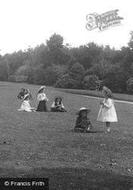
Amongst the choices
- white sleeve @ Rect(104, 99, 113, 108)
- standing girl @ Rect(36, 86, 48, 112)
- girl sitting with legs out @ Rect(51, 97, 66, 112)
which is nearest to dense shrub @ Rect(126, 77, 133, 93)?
girl sitting with legs out @ Rect(51, 97, 66, 112)

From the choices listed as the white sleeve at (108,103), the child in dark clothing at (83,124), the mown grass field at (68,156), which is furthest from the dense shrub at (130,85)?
the child in dark clothing at (83,124)

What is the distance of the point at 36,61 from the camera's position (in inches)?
890

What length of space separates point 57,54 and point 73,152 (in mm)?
11292

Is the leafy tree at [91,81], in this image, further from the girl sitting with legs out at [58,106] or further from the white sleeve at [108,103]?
the white sleeve at [108,103]

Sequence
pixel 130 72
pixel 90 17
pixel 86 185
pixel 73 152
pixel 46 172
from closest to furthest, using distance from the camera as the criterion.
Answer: pixel 86 185, pixel 46 172, pixel 90 17, pixel 73 152, pixel 130 72

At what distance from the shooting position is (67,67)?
24.5 metres

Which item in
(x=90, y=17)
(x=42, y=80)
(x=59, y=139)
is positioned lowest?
(x=59, y=139)

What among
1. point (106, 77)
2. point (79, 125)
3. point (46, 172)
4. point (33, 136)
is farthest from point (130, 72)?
point (46, 172)

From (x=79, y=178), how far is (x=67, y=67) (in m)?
16.7

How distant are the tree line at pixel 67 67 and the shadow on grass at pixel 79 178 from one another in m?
10.9

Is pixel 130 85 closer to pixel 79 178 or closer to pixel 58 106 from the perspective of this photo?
A: pixel 58 106

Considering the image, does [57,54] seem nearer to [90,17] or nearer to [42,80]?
[42,80]

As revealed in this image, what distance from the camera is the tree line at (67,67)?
71.4 ft

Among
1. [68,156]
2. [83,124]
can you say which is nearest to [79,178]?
[68,156]
